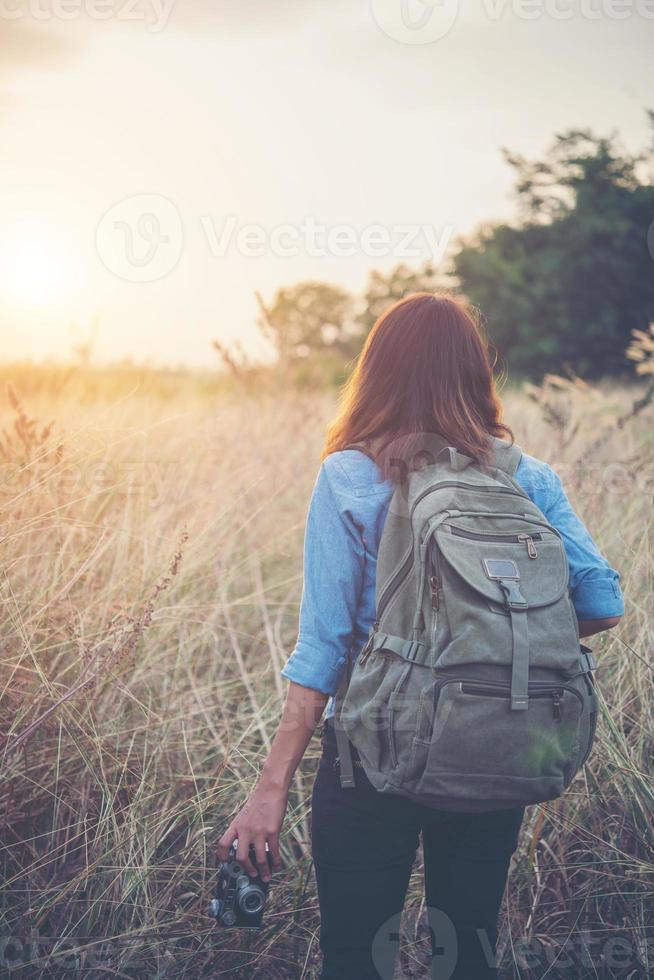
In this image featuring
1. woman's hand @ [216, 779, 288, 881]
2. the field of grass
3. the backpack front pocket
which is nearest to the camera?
the backpack front pocket

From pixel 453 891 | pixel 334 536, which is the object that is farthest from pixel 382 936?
pixel 334 536

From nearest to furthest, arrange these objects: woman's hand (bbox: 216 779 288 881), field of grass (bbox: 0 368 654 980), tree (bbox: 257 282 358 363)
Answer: woman's hand (bbox: 216 779 288 881), field of grass (bbox: 0 368 654 980), tree (bbox: 257 282 358 363)

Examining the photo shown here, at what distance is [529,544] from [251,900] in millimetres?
813

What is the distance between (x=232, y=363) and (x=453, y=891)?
309 cm

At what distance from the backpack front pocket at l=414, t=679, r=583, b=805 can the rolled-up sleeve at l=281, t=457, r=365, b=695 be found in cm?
24

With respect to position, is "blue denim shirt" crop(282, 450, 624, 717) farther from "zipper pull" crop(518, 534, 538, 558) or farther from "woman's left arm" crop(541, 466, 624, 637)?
"woman's left arm" crop(541, 466, 624, 637)

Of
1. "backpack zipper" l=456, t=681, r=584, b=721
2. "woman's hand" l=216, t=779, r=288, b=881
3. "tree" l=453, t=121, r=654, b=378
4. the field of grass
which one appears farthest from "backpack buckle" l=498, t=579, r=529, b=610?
"tree" l=453, t=121, r=654, b=378

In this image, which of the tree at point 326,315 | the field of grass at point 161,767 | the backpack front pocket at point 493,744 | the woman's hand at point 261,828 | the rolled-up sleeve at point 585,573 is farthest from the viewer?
the tree at point 326,315

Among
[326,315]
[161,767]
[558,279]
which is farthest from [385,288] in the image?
[161,767]

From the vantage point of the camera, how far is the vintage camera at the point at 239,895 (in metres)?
1.30

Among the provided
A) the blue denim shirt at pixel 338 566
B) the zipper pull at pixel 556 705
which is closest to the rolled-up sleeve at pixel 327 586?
the blue denim shirt at pixel 338 566

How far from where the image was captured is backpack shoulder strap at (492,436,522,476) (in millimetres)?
1385

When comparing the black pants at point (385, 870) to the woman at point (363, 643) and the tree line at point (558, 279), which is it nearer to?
the woman at point (363, 643)

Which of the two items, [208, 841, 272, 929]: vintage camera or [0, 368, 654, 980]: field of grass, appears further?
[0, 368, 654, 980]: field of grass
